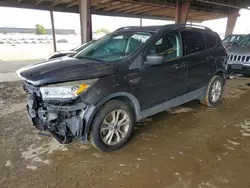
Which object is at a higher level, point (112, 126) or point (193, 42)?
point (193, 42)

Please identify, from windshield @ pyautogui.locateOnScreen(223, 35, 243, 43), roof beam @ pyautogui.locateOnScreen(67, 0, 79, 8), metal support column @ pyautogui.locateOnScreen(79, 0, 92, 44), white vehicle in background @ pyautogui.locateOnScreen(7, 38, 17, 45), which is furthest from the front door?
white vehicle in background @ pyautogui.locateOnScreen(7, 38, 17, 45)

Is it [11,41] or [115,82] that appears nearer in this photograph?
[115,82]

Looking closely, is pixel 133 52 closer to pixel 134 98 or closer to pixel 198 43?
pixel 134 98

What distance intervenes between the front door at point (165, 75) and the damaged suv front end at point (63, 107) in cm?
91

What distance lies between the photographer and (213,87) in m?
4.27

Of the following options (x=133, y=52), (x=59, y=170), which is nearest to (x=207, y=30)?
(x=133, y=52)

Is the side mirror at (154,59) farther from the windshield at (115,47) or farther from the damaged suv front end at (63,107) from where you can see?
the damaged suv front end at (63,107)

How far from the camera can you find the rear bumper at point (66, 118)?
233 centimetres

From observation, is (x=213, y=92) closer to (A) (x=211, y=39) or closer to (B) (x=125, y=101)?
(A) (x=211, y=39)

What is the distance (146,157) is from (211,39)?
9.47ft

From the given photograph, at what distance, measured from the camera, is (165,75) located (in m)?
3.10

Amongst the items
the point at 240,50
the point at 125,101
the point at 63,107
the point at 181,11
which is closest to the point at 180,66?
the point at 125,101

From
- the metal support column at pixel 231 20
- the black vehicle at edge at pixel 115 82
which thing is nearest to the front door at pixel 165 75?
the black vehicle at edge at pixel 115 82

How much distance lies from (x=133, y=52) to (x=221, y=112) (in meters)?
2.50
